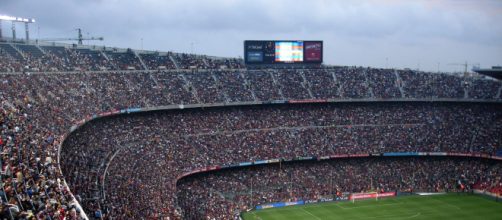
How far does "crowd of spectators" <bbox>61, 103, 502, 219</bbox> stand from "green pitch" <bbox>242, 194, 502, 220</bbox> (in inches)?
305

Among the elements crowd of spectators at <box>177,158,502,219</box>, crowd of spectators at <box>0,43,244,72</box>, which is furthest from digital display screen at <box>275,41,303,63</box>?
crowd of spectators at <box>177,158,502,219</box>

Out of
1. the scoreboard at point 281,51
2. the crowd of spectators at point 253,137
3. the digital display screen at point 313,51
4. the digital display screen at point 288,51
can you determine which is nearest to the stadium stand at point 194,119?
the crowd of spectators at point 253,137

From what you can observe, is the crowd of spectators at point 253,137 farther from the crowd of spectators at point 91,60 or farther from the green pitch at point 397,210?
the crowd of spectators at point 91,60

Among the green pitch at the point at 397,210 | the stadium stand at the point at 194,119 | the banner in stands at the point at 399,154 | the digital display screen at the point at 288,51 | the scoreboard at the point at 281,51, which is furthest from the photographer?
the digital display screen at the point at 288,51

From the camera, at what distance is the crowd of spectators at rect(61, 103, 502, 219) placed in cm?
4525

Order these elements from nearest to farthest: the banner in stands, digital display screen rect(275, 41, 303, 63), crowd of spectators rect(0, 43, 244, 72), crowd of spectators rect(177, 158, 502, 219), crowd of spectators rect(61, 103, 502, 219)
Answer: crowd of spectators rect(61, 103, 502, 219)
crowd of spectators rect(0, 43, 244, 72)
crowd of spectators rect(177, 158, 502, 219)
the banner in stands
digital display screen rect(275, 41, 303, 63)

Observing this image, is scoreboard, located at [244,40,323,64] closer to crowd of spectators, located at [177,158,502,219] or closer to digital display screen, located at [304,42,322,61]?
digital display screen, located at [304,42,322,61]

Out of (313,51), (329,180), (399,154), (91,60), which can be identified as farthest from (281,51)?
(91,60)

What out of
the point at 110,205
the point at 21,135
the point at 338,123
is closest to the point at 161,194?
the point at 110,205

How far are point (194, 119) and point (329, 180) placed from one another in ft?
58.8

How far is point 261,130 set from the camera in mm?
65938

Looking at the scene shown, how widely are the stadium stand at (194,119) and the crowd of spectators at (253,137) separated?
16cm

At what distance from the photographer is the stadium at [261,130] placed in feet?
150

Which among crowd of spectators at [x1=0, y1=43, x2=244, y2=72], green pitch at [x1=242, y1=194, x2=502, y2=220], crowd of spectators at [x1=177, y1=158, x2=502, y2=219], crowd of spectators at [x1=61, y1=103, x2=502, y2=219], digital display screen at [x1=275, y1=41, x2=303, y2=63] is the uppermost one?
digital display screen at [x1=275, y1=41, x2=303, y2=63]
